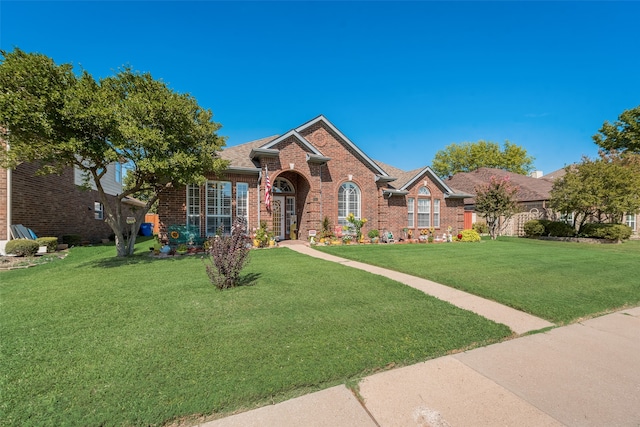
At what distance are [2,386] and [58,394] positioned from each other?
1.96 ft

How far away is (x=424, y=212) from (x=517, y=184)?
12854 millimetres

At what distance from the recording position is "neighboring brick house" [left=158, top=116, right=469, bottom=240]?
43.3ft

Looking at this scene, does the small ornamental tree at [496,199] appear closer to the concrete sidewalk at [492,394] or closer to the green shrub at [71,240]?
the concrete sidewalk at [492,394]

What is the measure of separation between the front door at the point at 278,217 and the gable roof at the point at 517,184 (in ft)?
49.4

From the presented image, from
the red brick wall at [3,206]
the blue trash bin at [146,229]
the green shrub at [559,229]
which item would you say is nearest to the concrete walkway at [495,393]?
the red brick wall at [3,206]

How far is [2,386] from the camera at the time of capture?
8.57 feet

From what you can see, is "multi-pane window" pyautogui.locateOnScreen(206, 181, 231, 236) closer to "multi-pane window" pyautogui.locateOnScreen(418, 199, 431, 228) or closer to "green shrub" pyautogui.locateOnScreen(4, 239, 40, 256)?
"green shrub" pyautogui.locateOnScreen(4, 239, 40, 256)

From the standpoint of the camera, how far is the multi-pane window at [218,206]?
13.2 m

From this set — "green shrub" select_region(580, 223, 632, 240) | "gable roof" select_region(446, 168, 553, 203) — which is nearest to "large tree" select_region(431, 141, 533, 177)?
"gable roof" select_region(446, 168, 553, 203)

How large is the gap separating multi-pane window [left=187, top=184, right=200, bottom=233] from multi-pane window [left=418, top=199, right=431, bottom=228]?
13308 millimetres

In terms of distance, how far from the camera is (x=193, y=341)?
354cm

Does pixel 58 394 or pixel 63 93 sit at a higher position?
pixel 63 93

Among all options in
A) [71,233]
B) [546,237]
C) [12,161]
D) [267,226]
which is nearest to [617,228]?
[546,237]

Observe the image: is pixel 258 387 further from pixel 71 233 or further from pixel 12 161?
pixel 71 233
